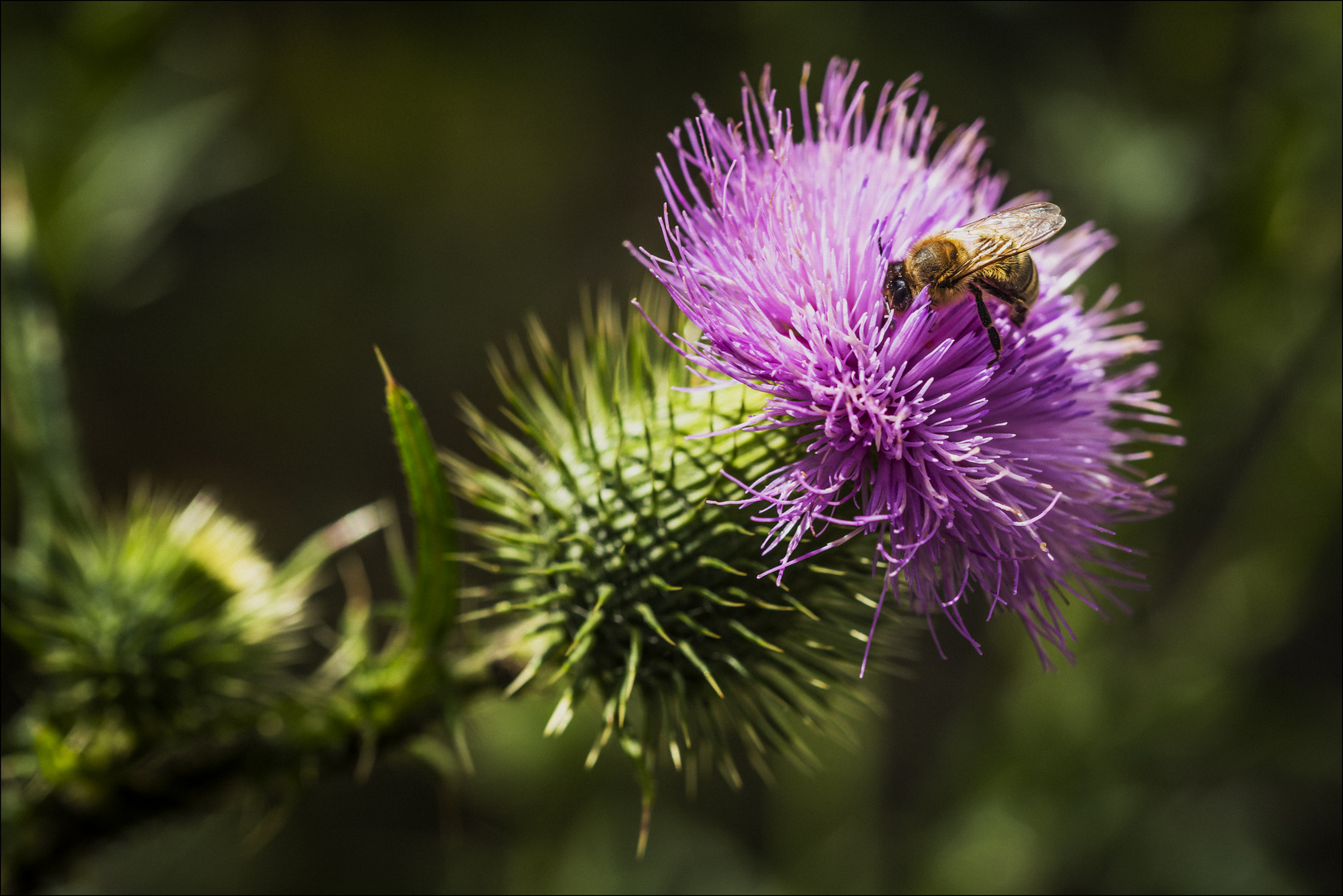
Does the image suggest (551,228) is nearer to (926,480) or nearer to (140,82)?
(140,82)

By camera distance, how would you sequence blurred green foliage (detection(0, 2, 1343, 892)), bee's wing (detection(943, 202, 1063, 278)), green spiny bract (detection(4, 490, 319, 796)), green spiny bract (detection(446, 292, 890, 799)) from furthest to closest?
blurred green foliage (detection(0, 2, 1343, 892)) < green spiny bract (detection(4, 490, 319, 796)) < green spiny bract (detection(446, 292, 890, 799)) < bee's wing (detection(943, 202, 1063, 278))

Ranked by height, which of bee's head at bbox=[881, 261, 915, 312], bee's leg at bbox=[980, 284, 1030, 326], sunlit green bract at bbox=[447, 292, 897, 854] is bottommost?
sunlit green bract at bbox=[447, 292, 897, 854]

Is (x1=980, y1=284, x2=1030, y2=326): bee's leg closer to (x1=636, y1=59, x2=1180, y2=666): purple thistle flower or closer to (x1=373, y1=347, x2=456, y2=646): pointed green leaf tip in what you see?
(x1=636, y1=59, x2=1180, y2=666): purple thistle flower

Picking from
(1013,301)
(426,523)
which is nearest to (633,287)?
(426,523)

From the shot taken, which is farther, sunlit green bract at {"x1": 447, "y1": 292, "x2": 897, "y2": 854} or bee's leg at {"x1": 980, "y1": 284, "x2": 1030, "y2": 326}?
sunlit green bract at {"x1": 447, "y1": 292, "x2": 897, "y2": 854}

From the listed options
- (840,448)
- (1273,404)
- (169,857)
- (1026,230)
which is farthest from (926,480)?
(1273,404)

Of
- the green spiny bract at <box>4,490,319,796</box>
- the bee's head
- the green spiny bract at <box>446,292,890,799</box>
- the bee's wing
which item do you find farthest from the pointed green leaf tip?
the bee's wing

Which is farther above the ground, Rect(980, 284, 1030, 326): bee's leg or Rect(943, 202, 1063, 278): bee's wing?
Rect(943, 202, 1063, 278): bee's wing
